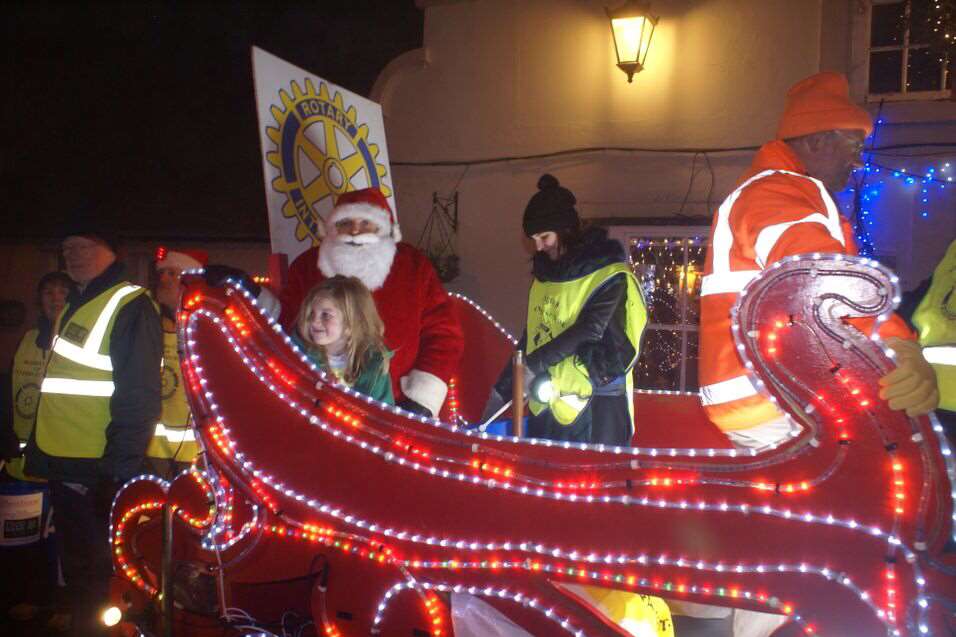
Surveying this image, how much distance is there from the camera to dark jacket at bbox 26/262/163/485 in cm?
287

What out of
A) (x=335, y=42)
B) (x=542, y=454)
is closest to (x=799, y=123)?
(x=542, y=454)

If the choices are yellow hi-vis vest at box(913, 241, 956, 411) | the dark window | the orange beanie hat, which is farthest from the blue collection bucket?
the dark window

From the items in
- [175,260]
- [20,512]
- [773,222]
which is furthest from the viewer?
[175,260]

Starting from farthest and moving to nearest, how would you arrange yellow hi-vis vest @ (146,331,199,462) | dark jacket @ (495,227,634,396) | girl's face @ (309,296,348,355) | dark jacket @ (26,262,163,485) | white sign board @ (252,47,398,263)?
1. yellow hi-vis vest @ (146,331,199,462)
2. white sign board @ (252,47,398,263)
3. dark jacket @ (26,262,163,485)
4. dark jacket @ (495,227,634,396)
5. girl's face @ (309,296,348,355)

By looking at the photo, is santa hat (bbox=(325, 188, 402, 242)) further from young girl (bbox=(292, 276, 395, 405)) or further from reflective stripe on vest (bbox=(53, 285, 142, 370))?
reflective stripe on vest (bbox=(53, 285, 142, 370))

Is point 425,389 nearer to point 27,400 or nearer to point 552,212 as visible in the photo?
point 552,212

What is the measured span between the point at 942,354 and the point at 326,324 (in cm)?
210

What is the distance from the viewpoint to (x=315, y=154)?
3506 mm

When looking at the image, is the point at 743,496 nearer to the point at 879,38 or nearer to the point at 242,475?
the point at 242,475

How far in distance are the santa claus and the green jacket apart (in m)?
0.31

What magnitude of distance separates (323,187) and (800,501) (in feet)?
9.07

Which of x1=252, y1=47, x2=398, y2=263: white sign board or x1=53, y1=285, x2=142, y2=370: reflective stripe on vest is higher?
x1=252, y1=47, x2=398, y2=263: white sign board

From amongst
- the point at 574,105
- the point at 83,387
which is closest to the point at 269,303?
the point at 83,387

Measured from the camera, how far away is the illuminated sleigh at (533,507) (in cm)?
148
